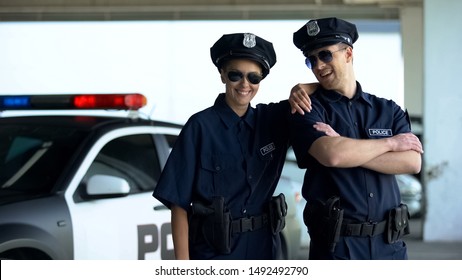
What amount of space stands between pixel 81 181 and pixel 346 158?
2.30 metres

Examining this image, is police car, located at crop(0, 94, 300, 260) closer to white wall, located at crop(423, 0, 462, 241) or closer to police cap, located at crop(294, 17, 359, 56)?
police cap, located at crop(294, 17, 359, 56)

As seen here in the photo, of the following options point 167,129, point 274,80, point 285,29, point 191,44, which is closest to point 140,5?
point 191,44

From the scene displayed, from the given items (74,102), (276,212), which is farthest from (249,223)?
(74,102)

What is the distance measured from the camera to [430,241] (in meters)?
9.15

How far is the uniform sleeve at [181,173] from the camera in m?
3.15

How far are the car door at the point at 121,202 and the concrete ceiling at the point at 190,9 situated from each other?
26.4ft

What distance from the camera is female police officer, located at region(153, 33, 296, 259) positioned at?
3156 millimetres

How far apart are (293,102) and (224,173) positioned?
39 cm

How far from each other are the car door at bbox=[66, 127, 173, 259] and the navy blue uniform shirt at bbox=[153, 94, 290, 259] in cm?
161

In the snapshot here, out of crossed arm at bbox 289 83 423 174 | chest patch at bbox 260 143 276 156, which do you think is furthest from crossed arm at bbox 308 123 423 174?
chest patch at bbox 260 143 276 156

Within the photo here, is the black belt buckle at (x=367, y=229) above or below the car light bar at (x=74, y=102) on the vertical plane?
below

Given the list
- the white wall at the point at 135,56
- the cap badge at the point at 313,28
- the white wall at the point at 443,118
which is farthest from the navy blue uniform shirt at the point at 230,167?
the white wall at the point at 135,56

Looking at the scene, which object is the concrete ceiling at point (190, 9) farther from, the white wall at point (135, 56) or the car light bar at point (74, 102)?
the car light bar at point (74, 102)

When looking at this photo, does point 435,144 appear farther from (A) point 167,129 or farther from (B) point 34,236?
(B) point 34,236
